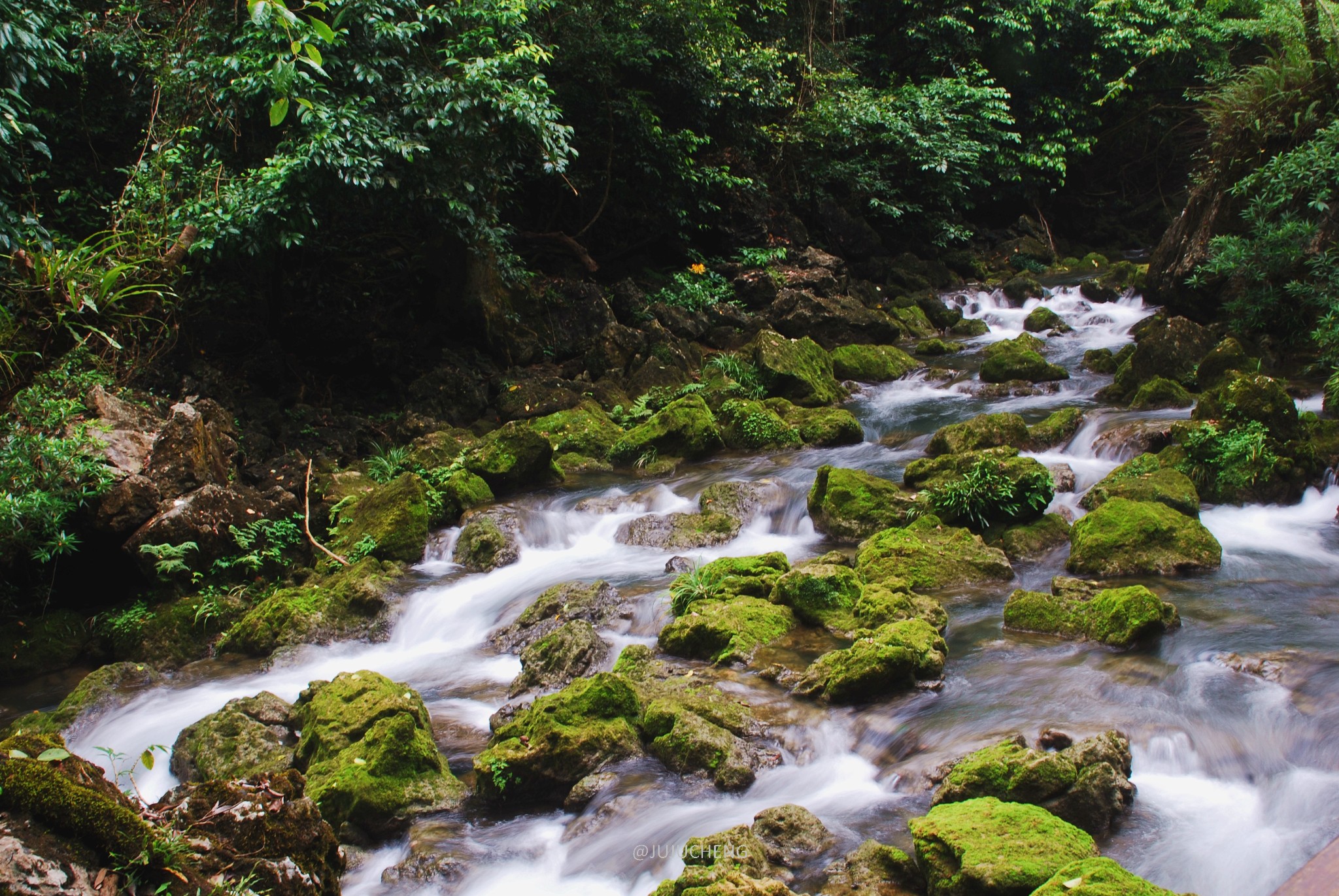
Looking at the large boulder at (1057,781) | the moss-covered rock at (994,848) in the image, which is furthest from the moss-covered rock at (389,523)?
the moss-covered rock at (994,848)

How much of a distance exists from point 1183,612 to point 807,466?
16.0 feet

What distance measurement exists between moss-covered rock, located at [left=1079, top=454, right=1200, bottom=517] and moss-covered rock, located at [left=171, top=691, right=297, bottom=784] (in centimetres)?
656

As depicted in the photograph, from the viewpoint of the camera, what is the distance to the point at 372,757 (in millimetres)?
4469

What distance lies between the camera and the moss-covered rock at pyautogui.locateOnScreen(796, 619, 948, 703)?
5.02 metres

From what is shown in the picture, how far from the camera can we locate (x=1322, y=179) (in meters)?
10.2

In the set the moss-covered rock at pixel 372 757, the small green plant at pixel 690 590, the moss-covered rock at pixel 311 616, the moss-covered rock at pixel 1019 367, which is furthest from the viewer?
the moss-covered rock at pixel 1019 367

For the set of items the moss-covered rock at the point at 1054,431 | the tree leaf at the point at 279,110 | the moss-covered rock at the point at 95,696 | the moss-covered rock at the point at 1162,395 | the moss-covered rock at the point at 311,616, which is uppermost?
the tree leaf at the point at 279,110

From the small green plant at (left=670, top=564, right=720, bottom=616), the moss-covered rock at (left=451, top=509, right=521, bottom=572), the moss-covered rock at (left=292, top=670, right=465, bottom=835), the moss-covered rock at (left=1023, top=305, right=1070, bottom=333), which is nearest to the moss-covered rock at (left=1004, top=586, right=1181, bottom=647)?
the small green plant at (left=670, top=564, right=720, bottom=616)

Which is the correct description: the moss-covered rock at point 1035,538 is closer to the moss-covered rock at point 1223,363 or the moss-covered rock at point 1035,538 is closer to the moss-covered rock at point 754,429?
the moss-covered rock at point 754,429

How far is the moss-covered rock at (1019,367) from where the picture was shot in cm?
1288

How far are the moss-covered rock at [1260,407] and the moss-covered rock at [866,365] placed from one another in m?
6.23

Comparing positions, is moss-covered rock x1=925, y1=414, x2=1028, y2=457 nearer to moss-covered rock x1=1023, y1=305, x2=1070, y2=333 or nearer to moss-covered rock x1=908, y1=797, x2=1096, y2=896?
moss-covered rock x1=908, y1=797, x2=1096, y2=896

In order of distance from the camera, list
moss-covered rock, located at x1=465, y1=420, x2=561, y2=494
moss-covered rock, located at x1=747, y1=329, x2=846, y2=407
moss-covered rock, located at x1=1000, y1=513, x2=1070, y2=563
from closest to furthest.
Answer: moss-covered rock, located at x1=1000, y1=513, x2=1070, y2=563, moss-covered rock, located at x1=465, y1=420, x2=561, y2=494, moss-covered rock, located at x1=747, y1=329, x2=846, y2=407

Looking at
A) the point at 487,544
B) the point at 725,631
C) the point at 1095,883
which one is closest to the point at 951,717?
the point at 725,631
